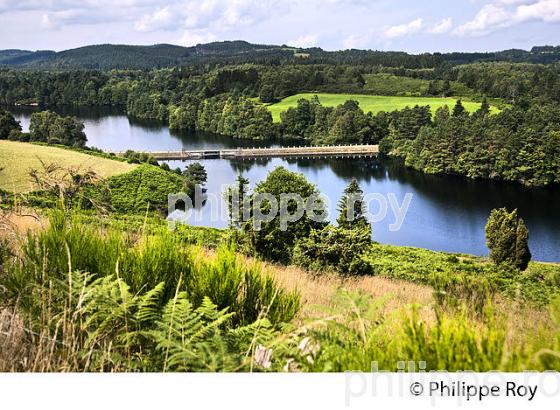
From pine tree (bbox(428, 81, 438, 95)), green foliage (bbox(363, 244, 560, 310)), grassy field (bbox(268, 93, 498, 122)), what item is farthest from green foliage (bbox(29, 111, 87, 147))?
pine tree (bbox(428, 81, 438, 95))

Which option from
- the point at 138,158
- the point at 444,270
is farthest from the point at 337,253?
the point at 138,158

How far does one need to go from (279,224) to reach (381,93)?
50.4 m

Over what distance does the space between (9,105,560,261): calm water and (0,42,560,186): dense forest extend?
6.61 ft

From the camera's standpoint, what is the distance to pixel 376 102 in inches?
2191

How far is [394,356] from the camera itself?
1.40 metres

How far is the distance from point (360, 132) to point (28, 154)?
26106 millimetres

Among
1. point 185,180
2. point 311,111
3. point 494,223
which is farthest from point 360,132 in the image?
point 494,223

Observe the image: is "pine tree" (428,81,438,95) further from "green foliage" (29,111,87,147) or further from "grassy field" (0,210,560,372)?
"grassy field" (0,210,560,372)

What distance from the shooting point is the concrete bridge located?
39781mm

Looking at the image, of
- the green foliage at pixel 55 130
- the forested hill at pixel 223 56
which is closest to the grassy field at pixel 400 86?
the forested hill at pixel 223 56

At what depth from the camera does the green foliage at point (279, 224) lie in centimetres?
1263

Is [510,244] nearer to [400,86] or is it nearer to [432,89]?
[432,89]

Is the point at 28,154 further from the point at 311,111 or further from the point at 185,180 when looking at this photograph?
the point at 311,111

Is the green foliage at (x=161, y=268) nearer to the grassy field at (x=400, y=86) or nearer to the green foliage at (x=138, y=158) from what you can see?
the green foliage at (x=138, y=158)
